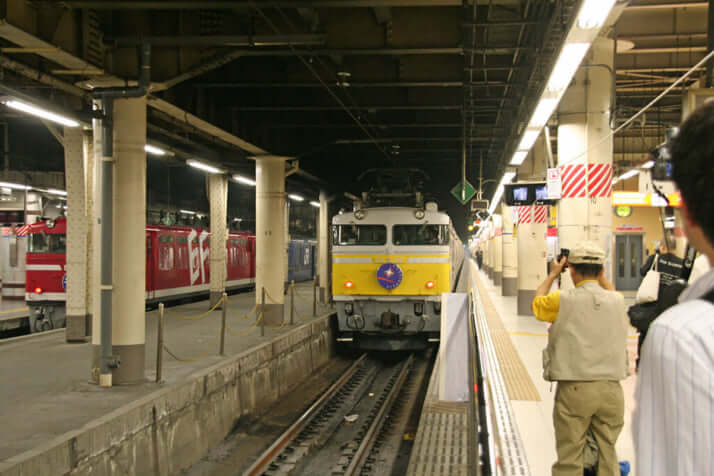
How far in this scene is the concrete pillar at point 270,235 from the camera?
15.2 metres

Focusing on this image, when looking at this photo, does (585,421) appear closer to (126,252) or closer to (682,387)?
(682,387)

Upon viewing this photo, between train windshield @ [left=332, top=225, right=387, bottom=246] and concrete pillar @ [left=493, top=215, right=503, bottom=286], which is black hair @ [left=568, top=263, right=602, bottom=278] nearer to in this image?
train windshield @ [left=332, top=225, right=387, bottom=246]

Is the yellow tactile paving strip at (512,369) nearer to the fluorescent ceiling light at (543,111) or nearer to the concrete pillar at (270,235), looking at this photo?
the fluorescent ceiling light at (543,111)

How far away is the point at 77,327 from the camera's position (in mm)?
12000

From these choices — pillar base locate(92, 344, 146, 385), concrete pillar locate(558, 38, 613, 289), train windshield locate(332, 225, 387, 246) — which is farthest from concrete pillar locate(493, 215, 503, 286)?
pillar base locate(92, 344, 146, 385)

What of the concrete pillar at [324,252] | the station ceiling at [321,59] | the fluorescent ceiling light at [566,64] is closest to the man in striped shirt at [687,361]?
the station ceiling at [321,59]

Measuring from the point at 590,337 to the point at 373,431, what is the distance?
6309mm

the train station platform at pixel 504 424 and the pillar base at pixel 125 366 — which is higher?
the pillar base at pixel 125 366

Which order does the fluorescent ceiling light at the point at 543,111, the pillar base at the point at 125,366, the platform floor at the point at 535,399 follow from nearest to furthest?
1. the platform floor at the point at 535,399
2. the pillar base at the point at 125,366
3. the fluorescent ceiling light at the point at 543,111

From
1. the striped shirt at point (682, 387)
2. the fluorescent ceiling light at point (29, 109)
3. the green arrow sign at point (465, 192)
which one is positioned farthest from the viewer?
the green arrow sign at point (465, 192)

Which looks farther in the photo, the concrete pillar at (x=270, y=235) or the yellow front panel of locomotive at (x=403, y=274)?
the concrete pillar at (x=270, y=235)

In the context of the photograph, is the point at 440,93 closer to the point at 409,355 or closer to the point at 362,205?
the point at 362,205

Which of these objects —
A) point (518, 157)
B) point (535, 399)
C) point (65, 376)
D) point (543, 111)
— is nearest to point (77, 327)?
point (65, 376)

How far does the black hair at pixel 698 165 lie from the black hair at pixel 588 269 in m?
3.07
